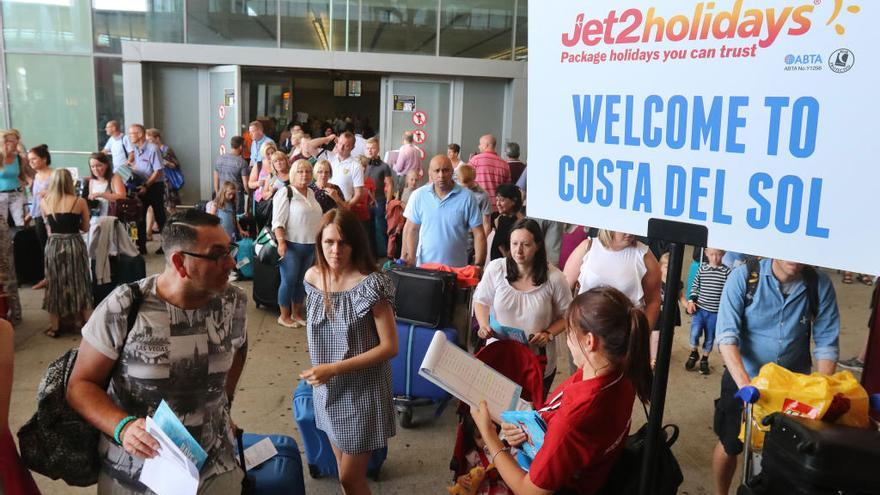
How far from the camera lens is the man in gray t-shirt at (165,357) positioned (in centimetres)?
185

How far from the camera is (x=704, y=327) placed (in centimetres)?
520

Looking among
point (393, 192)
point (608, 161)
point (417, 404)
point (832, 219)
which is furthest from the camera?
point (393, 192)

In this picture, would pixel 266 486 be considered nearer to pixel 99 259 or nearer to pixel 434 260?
pixel 434 260

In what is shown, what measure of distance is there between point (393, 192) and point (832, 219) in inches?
295

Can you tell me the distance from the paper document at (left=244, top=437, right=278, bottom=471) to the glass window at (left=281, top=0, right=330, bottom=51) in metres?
Result: 10.7

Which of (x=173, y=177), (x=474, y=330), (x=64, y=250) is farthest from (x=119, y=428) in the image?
(x=173, y=177)

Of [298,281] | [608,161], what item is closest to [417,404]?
[298,281]

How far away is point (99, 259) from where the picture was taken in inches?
229

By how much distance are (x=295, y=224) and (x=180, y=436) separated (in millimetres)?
4164

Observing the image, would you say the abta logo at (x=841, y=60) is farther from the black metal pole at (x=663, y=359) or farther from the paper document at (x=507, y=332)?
the paper document at (x=507, y=332)

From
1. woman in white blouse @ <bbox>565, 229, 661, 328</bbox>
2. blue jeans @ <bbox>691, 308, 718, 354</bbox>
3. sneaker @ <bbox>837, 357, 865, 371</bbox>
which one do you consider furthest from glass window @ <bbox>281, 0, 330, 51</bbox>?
sneaker @ <bbox>837, 357, 865, 371</bbox>

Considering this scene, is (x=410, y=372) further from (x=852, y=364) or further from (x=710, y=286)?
(x=852, y=364)

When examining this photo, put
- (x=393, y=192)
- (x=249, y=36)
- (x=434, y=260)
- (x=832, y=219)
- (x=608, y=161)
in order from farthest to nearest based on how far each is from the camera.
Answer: (x=249, y=36), (x=393, y=192), (x=434, y=260), (x=608, y=161), (x=832, y=219)

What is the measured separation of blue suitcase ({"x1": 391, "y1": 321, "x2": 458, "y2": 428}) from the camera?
4023 millimetres
